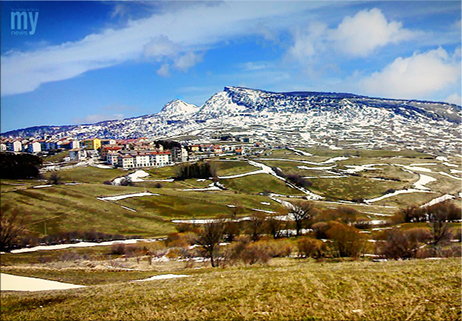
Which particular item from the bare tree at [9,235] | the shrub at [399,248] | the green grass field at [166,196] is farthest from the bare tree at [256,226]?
the bare tree at [9,235]

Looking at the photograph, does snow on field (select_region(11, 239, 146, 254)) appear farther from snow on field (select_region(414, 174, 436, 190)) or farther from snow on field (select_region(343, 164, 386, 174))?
snow on field (select_region(343, 164, 386, 174))

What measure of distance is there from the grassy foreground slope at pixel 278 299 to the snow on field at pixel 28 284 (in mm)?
4929

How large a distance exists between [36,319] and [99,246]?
34.6m

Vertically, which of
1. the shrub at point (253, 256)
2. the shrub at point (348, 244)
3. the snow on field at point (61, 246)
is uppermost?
the shrub at point (253, 256)

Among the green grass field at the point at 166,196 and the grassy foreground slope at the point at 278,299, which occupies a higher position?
the grassy foreground slope at the point at 278,299

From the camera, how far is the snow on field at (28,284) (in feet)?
71.5

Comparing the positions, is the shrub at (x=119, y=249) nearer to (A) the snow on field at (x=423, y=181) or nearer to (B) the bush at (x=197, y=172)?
(B) the bush at (x=197, y=172)

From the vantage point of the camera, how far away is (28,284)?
2256 centimetres

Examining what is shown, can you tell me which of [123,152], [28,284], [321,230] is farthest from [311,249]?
[123,152]

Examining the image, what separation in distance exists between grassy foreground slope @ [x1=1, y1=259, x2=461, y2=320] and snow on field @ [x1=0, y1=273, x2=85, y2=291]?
16.2 ft

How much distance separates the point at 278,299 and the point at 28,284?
19137 mm

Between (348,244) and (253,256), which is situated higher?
(253,256)

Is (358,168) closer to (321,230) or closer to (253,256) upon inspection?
(321,230)

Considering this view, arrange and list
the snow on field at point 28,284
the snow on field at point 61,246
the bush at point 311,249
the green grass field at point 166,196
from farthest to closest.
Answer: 1. the green grass field at point 166,196
2. the snow on field at point 61,246
3. the bush at point 311,249
4. the snow on field at point 28,284
